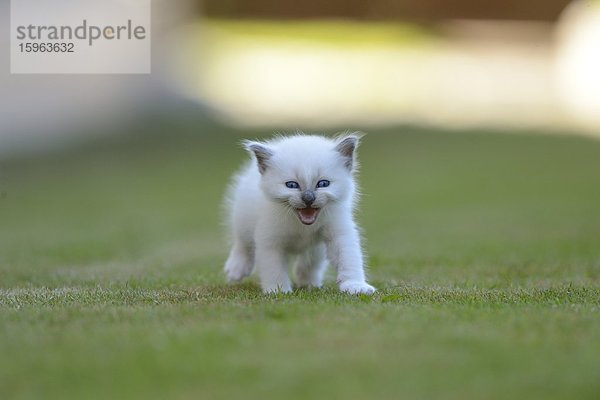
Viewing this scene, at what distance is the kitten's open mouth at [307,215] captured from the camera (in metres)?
6.56

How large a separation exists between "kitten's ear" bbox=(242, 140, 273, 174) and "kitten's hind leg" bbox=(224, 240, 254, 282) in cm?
99

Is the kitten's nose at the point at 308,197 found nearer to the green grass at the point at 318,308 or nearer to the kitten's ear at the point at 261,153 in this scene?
the kitten's ear at the point at 261,153

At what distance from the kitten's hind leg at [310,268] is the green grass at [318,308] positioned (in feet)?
0.44

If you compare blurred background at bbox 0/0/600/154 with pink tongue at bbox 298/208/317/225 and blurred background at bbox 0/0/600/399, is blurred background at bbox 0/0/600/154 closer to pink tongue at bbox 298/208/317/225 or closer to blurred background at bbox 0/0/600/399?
blurred background at bbox 0/0/600/399

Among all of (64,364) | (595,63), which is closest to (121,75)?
(595,63)

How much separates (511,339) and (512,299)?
139 centimetres

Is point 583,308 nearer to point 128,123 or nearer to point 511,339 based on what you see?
point 511,339

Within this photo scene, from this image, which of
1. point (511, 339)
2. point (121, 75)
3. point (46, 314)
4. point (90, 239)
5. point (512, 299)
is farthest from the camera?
point (121, 75)

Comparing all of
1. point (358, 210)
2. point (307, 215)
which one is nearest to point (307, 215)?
point (307, 215)

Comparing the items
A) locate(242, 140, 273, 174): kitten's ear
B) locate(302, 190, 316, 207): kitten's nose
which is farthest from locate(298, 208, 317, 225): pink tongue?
locate(242, 140, 273, 174): kitten's ear

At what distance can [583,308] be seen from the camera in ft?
19.3

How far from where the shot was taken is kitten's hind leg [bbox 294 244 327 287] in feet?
24.3

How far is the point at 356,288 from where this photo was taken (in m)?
6.67

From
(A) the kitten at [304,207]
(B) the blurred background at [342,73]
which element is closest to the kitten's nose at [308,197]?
(A) the kitten at [304,207]
